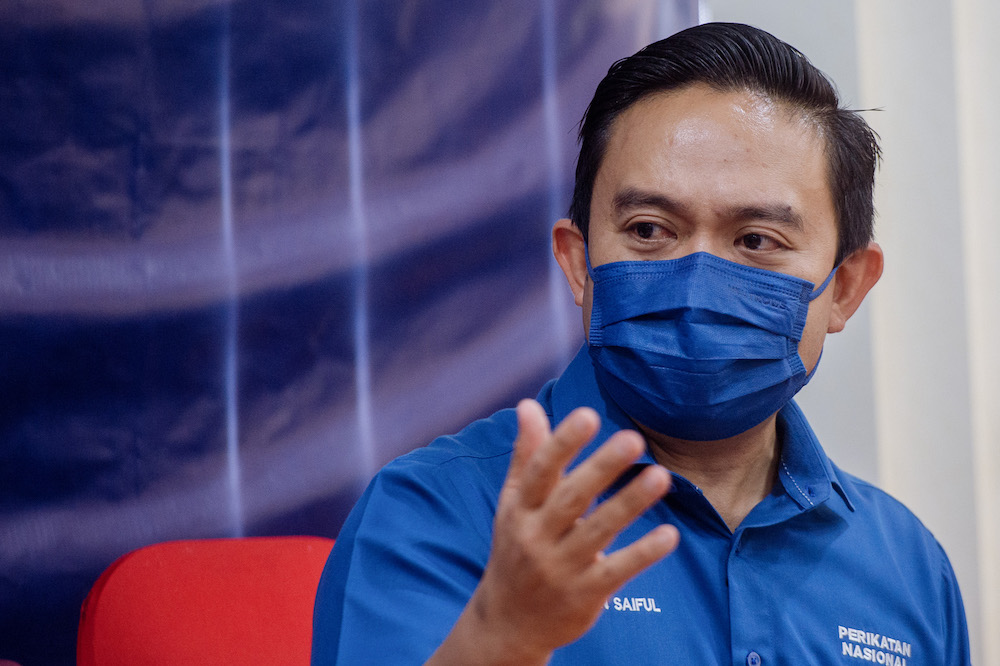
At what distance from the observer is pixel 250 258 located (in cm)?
191

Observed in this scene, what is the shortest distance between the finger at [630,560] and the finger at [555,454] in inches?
2.7

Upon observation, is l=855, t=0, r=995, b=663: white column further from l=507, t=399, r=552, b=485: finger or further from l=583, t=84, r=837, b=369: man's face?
l=507, t=399, r=552, b=485: finger

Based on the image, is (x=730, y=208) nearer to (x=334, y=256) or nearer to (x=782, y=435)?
(x=782, y=435)

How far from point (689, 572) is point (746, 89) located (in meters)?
0.67

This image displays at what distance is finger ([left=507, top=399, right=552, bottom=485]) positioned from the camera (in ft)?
2.31

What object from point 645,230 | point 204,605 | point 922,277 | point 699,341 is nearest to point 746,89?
point 645,230

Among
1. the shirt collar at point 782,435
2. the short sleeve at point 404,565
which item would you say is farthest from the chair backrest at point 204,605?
the shirt collar at point 782,435

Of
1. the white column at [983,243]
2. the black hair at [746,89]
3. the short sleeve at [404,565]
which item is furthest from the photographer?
the white column at [983,243]

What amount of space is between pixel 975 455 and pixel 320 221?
1.71 m

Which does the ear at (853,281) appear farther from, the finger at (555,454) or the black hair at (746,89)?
the finger at (555,454)

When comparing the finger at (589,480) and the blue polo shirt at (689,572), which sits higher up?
the finger at (589,480)

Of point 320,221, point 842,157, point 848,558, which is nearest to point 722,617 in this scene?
point 848,558

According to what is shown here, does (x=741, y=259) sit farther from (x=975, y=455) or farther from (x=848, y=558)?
(x=975, y=455)

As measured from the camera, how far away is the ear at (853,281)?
1.41 metres
